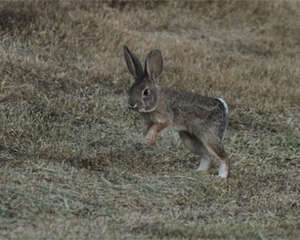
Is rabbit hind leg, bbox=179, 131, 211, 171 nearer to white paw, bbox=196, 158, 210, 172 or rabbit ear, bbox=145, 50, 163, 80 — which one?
white paw, bbox=196, 158, 210, 172

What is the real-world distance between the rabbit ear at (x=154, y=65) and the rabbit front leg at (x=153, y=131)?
519 mm

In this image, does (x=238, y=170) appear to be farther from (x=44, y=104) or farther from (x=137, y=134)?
(x=44, y=104)

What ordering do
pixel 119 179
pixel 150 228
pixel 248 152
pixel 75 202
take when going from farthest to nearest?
pixel 248 152 → pixel 119 179 → pixel 75 202 → pixel 150 228

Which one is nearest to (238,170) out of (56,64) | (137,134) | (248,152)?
(248,152)

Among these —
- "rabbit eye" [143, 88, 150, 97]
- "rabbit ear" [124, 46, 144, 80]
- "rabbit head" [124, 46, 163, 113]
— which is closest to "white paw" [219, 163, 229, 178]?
"rabbit head" [124, 46, 163, 113]

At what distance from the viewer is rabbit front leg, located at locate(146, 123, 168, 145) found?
752 cm

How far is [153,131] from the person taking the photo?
→ 7.61m

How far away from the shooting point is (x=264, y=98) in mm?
10977

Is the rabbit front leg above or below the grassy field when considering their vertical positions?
above

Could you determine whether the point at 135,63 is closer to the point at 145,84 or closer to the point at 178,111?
the point at 145,84

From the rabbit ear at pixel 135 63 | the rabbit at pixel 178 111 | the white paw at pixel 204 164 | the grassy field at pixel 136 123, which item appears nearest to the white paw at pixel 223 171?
the rabbit at pixel 178 111

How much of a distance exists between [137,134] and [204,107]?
1.44 meters

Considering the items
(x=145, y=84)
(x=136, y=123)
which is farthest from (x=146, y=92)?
(x=136, y=123)

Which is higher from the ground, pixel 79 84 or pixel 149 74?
pixel 149 74
